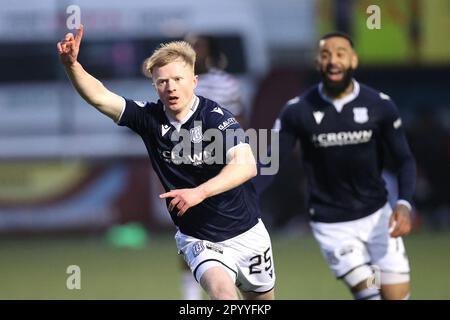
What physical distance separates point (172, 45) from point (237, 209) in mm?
1178

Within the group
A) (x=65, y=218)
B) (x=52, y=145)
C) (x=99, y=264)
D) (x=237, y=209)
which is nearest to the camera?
(x=237, y=209)

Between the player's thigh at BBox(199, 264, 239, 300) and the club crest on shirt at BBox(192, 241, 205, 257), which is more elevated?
the club crest on shirt at BBox(192, 241, 205, 257)

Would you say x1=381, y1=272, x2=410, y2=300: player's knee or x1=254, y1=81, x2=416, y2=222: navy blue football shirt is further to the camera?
x1=381, y1=272, x2=410, y2=300: player's knee

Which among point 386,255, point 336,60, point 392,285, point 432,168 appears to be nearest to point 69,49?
point 336,60

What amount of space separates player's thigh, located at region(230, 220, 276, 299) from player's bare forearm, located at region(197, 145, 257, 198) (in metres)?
0.67

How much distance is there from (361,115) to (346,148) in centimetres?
28

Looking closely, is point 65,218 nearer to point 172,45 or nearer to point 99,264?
point 99,264

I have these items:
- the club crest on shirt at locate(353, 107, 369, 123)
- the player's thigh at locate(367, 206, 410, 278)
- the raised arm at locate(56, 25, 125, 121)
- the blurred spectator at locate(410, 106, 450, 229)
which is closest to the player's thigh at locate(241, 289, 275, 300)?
the player's thigh at locate(367, 206, 410, 278)

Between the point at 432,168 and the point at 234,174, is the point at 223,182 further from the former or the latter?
the point at 432,168

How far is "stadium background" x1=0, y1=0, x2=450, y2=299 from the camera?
61.2 ft

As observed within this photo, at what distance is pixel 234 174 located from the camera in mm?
7266

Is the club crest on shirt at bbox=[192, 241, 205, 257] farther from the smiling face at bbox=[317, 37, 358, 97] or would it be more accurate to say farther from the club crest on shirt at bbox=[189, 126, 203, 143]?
the smiling face at bbox=[317, 37, 358, 97]

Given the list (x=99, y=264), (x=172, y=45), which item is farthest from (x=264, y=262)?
(x=99, y=264)

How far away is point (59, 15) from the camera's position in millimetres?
21469
